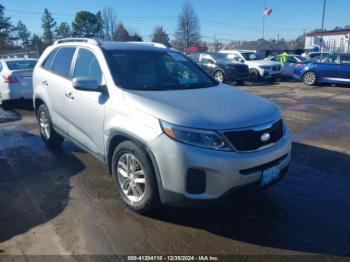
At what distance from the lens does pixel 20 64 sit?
9.78 m

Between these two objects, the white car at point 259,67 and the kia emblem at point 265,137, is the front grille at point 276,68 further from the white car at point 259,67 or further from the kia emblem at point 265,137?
the kia emblem at point 265,137

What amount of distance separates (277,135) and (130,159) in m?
1.60

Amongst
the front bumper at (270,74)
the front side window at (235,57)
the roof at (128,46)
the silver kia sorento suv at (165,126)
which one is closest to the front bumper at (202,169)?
the silver kia sorento suv at (165,126)

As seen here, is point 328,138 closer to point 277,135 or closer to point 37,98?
point 277,135

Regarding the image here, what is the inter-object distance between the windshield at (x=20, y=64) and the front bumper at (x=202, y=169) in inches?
323

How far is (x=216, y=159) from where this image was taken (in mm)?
2836

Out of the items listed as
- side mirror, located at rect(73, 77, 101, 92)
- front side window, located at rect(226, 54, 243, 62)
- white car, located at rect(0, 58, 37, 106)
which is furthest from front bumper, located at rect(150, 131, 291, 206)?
front side window, located at rect(226, 54, 243, 62)

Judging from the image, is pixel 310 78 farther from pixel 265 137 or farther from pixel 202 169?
pixel 202 169

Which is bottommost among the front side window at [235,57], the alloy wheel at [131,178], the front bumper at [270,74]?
the alloy wheel at [131,178]

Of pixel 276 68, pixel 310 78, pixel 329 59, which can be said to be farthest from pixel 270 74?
pixel 329 59

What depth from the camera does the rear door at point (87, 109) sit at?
3801 mm

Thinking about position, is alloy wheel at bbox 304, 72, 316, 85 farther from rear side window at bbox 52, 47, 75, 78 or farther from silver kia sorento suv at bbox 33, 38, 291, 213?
rear side window at bbox 52, 47, 75, 78

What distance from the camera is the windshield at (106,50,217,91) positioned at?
Result: 3798 mm

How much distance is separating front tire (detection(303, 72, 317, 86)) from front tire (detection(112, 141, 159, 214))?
14.6 meters
